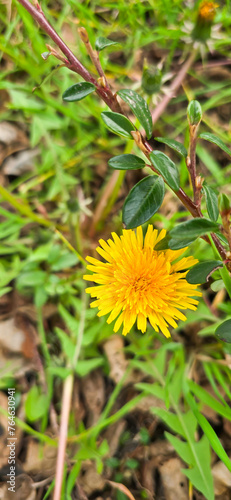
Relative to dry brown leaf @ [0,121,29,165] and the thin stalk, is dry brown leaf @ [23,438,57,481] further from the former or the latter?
dry brown leaf @ [0,121,29,165]

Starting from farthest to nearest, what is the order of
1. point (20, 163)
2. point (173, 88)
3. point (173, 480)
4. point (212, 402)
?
1. point (20, 163)
2. point (173, 88)
3. point (173, 480)
4. point (212, 402)

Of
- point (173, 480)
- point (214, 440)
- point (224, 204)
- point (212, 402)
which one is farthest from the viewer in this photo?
point (173, 480)


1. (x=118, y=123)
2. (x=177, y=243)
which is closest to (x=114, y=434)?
(x=177, y=243)

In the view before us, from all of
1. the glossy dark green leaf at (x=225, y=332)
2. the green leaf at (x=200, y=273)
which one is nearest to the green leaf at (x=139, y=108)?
the green leaf at (x=200, y=273)

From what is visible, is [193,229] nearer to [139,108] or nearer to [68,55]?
[139,108]

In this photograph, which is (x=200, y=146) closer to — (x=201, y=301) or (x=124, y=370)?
(x=201, y=301)

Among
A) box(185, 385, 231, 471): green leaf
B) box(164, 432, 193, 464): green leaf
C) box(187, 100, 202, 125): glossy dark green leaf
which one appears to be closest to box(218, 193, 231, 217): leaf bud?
box(187, 100, 202, 125): glossy dark green leaf

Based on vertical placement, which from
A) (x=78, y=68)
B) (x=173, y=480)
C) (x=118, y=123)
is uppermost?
(x=78, y=68)
